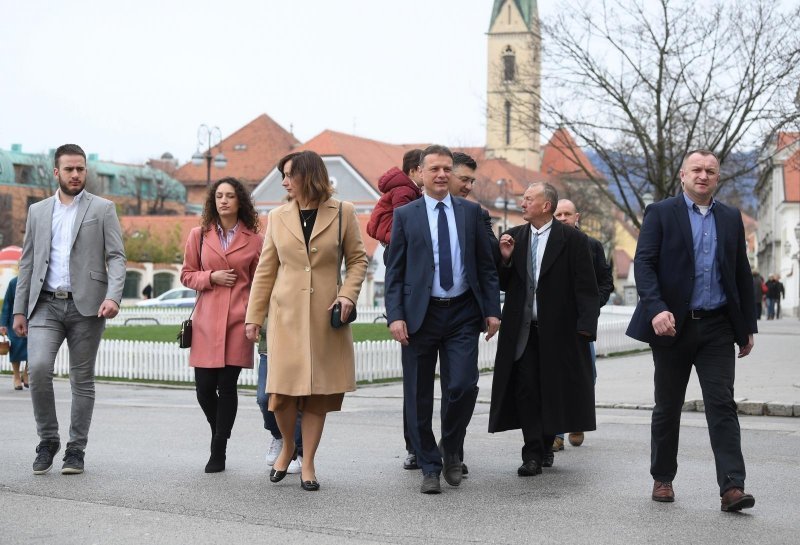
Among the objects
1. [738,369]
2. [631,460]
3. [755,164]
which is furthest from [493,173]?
[631,460]

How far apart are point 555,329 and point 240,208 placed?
2.32 m

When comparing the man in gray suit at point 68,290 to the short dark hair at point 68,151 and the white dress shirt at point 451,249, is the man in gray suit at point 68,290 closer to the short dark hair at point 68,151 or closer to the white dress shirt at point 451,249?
the short dark hair at point 68,151

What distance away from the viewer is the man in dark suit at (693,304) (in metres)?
7.38

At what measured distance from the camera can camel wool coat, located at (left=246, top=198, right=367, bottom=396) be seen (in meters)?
8.01

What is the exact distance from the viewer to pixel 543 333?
8867 millimetres

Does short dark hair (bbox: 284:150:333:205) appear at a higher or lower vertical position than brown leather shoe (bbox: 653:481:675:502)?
higher

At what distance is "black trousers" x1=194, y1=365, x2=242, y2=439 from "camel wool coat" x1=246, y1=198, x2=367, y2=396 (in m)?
0.65

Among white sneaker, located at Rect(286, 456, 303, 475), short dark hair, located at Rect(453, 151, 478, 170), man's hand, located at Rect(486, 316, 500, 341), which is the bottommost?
white sneaker, located at Rect(286, 456, 303, 475)

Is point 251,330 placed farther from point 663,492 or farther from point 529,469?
point 663,492

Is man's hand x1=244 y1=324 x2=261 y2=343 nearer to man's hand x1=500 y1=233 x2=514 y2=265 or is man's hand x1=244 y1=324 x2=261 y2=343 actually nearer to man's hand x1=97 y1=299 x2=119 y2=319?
man's hand x1=97 y1=299 x2=119 y2=319

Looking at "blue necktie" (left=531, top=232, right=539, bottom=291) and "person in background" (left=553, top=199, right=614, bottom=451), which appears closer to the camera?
"blue necktie" (left=531, top=232, right=539, bottom=291)

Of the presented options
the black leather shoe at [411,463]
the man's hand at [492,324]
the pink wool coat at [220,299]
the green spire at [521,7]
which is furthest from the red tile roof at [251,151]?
the man's hand at [492,324]

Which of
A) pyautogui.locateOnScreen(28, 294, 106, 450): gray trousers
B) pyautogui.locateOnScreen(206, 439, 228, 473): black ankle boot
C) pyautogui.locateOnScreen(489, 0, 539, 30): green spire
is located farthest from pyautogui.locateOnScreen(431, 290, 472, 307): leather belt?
pyautogui.locateOnScreen(489, 0, 539, 30): green spire

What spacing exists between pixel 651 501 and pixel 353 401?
8.78m
